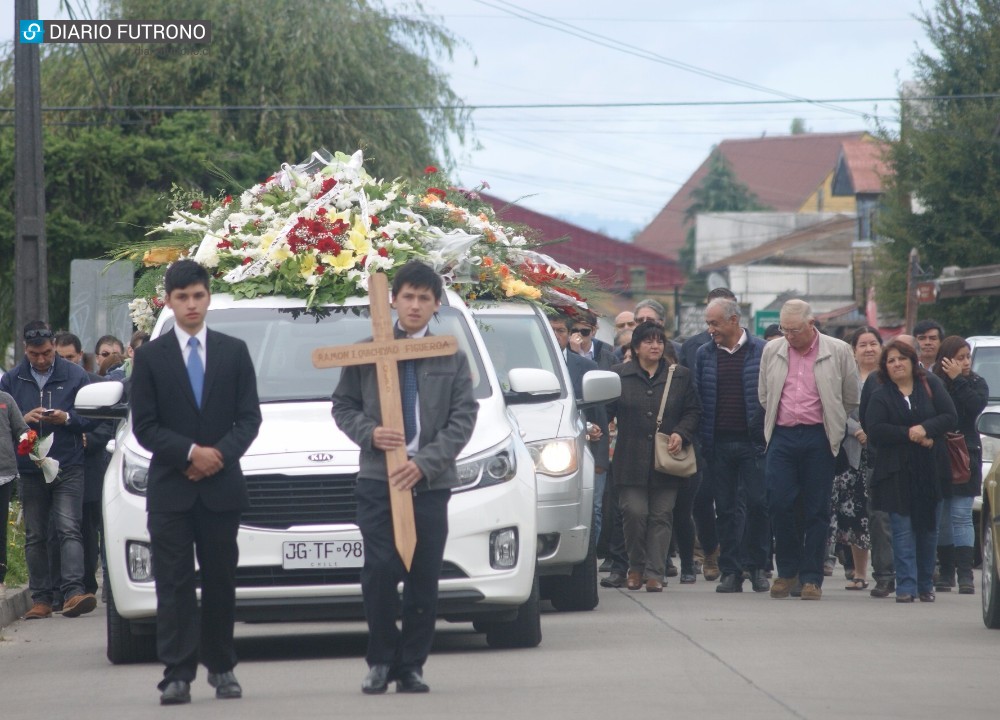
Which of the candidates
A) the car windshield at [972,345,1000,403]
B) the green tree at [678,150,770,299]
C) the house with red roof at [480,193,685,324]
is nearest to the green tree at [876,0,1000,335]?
the car windshield at [972,345,1000,403]

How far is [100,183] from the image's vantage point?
31.6 meters

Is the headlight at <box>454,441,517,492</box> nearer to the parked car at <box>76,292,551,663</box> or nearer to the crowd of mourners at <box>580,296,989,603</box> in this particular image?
the parked car at <box>76,292,551,663</box>

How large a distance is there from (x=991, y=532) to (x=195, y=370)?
16.5ft

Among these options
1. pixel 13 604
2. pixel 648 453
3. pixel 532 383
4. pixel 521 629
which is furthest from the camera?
pixel 648 453

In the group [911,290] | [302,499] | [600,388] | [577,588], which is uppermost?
[911,290]

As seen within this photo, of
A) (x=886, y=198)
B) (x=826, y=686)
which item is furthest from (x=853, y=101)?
(x=826, y=686)

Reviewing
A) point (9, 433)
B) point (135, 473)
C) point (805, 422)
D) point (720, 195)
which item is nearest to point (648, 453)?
point (805, 422)

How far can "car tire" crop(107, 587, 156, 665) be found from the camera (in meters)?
9.29

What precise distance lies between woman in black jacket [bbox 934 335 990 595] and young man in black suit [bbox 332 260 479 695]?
6.57 metres

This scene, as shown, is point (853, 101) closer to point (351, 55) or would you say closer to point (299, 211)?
point (351, 55)

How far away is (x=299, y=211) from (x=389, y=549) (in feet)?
12.8

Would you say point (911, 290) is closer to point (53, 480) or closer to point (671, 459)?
point (671, 459)

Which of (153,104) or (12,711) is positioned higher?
(153,104)

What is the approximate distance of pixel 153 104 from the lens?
115ft
